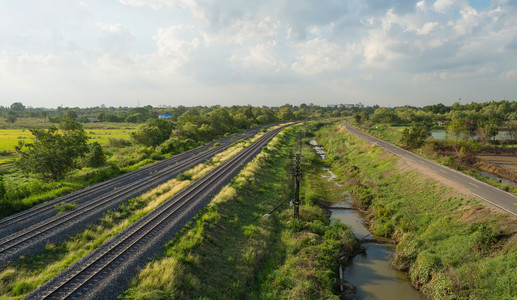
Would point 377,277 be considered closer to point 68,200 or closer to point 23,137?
point 68,200

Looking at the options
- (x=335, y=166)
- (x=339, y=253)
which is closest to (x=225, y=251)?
(x=339, y=253)

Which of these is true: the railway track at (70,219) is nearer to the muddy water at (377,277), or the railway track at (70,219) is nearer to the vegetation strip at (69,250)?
the vegetation strip at (69,250)

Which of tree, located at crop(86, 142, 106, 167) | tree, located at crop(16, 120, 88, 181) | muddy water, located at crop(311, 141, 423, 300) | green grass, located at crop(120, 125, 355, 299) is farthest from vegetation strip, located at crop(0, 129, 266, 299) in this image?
tree, located at crop(86, 142, 106, 167)

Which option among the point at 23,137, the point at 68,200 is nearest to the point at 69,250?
the point at 68,200

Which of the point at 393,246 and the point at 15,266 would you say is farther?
the point at 393,246

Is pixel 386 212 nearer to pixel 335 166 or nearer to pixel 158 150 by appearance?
pixel 335 166

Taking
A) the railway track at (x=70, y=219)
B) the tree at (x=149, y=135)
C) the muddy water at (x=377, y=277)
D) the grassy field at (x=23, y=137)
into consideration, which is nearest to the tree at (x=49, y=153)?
the railway track at (x=70, y=219)

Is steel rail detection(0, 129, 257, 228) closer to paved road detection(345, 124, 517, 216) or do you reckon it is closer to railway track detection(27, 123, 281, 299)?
railway track detection(27, 123, 281, 299)
